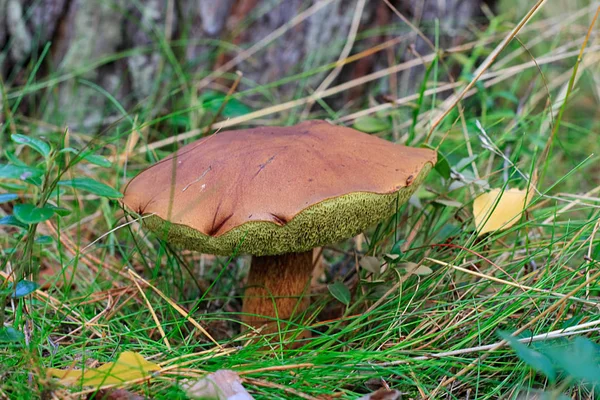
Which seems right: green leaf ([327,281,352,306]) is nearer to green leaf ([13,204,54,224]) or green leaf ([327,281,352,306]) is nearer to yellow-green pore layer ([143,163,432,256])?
yellow-green pore layer ([143,163,432,256])

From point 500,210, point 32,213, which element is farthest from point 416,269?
point 32,213

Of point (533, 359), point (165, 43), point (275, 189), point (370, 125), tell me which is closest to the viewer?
point (533, 359)

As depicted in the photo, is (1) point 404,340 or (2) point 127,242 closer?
(1) point 404,340

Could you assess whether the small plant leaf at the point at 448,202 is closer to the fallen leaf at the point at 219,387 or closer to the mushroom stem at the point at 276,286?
the mushroom stem at the point at 276,286

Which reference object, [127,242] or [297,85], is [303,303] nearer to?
[127,242]

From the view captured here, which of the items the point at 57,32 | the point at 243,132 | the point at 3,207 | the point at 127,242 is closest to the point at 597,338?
the point at 243,132

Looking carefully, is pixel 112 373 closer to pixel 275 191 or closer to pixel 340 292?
pixel 275 191
